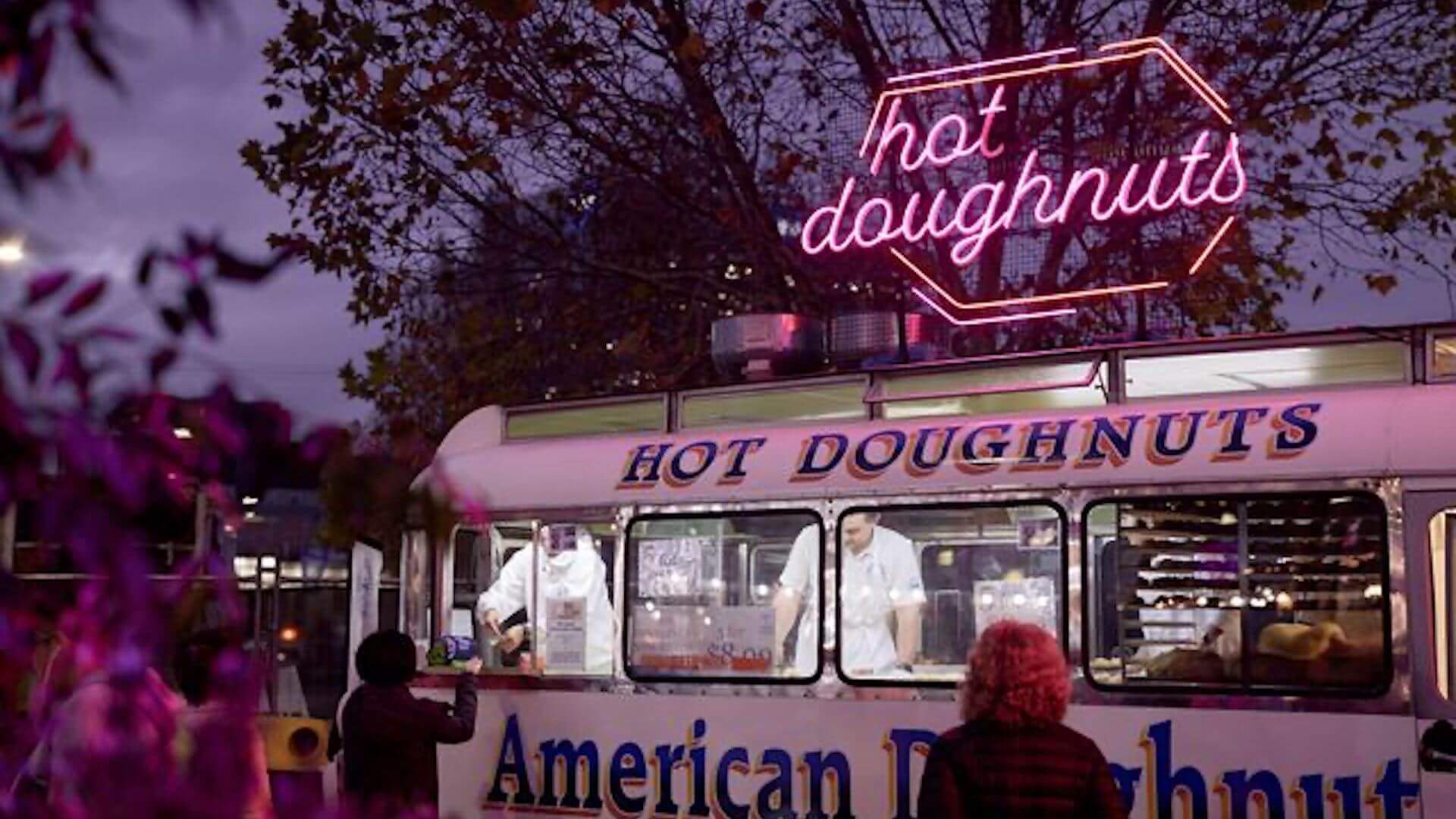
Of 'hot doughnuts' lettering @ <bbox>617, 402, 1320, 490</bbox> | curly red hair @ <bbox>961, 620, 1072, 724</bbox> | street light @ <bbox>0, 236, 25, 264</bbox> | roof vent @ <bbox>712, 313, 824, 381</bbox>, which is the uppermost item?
roof vent @ <bbox>712, 313, 824, 381</bbox>

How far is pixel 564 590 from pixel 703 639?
88 cm

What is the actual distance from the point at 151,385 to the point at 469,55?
12.0 m

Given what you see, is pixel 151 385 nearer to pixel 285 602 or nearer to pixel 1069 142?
pixel 1069 142

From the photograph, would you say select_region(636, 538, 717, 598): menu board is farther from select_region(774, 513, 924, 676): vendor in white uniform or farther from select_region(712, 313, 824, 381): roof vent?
select_region(712, 313, 824, 381): roof vent

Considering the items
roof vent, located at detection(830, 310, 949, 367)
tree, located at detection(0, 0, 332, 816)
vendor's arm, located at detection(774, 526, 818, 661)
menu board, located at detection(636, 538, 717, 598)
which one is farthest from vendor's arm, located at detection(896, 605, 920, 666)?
tree, located at detection(0, 0, 332, 816)

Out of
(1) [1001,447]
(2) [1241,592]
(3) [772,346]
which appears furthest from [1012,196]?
(2) [1241,592]

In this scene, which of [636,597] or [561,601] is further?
[561,601]

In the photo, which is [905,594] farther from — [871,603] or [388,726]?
[388,726]

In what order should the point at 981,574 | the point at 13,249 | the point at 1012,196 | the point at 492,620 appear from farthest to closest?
the point at 1012,196 → the point at 492,620 → the point at 981,574 → the point at 13,249

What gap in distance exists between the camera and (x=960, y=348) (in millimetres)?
12992

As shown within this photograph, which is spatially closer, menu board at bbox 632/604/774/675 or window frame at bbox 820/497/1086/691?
window frame at bbox 820/497/1086/691

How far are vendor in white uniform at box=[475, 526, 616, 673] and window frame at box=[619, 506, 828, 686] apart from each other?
10 cm

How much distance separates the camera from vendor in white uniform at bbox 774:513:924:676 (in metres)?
7.88

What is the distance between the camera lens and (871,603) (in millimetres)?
7953
